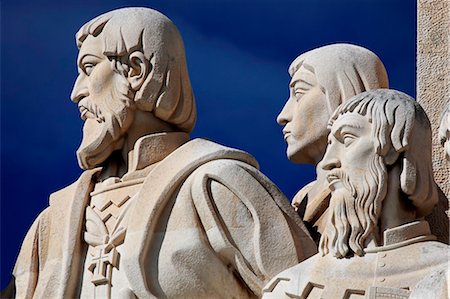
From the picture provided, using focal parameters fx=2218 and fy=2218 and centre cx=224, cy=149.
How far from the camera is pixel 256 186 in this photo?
34.7 feet

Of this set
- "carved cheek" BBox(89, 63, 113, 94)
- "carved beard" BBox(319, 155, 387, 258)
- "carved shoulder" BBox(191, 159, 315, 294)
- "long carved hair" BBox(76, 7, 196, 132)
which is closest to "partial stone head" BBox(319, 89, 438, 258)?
"carved beard" BBox(319, 155, 387, 258)

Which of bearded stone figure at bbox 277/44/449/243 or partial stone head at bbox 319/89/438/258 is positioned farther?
bearded stone figure at bbox 277/44/449/243

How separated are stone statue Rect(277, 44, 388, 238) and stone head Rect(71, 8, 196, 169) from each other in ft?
1.89

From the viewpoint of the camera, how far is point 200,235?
10562mm

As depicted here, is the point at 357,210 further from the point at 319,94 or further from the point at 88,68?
the point at 88,68

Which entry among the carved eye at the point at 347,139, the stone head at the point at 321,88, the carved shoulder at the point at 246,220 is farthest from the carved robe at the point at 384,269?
the stone head at the point at 321,88

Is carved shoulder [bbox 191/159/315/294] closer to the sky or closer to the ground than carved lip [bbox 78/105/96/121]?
closer to the ground

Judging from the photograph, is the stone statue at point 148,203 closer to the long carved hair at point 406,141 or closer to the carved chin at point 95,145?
the carved chin at point 95,145

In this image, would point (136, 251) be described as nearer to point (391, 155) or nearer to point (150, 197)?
point (150, 197)

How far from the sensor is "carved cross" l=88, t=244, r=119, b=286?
1077 centimetres

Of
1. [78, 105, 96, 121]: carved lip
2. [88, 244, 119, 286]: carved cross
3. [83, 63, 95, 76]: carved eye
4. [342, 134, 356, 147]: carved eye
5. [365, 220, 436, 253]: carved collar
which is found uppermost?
[83, 63, 95, 76]: carved eye

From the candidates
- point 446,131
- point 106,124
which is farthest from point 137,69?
point 446,131

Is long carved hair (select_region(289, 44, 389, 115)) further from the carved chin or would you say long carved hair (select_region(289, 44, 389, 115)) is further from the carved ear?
the carved chin

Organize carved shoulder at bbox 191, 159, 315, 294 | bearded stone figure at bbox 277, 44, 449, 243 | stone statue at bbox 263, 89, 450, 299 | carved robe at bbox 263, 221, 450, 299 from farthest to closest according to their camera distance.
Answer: bearded stone figure at bbox 277, 44, 449, 243 < carved shoulder at bbox 191, 159, 315, 294 < stone statue at bbox 263, 89, 450, 299 < carved robe at bbox 263, 221, 450, 299
